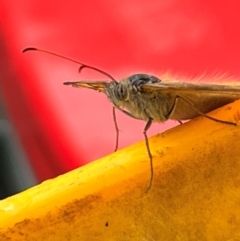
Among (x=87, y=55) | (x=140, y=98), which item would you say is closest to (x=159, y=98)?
(x=140, y=98)

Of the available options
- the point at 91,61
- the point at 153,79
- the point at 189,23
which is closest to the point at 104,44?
the point at 91,61

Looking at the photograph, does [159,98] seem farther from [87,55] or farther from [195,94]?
[87,55]

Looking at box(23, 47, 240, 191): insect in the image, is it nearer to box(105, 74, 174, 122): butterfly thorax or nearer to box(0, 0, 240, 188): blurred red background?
box(105, 74, 174, 122): butterfly thorax

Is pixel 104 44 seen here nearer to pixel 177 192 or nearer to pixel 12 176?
pixel 12 176

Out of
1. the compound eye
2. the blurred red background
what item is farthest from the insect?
the blurred red background

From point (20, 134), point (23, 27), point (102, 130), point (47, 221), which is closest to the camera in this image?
point (47, 221)

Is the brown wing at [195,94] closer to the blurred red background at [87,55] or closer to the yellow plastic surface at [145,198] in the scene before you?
the yellow plastic surface at [145,198]
